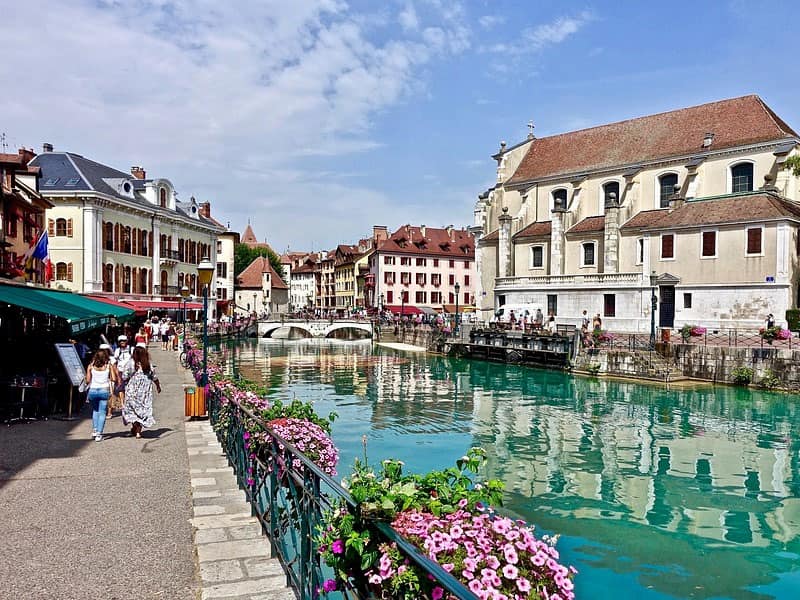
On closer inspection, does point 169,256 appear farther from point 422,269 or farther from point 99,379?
point 99,379

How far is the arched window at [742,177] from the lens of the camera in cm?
4325

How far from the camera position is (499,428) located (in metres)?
20.8

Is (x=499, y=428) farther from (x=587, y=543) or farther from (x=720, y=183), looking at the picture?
(x=720, y=183)

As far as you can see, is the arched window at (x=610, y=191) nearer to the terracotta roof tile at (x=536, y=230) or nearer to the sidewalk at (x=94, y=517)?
the terracotta roof tile at (x=536, y=230)

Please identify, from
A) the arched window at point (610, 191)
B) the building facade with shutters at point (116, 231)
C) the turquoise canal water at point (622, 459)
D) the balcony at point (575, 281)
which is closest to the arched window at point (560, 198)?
the arched window at point (610, 191)

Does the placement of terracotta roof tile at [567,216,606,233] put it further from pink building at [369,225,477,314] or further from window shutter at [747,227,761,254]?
pink building at [369,225,477,314]

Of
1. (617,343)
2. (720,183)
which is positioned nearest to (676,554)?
(617,343)

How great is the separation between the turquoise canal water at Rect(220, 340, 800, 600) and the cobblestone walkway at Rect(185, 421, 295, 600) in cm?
497

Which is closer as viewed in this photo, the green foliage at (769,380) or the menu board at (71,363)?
the menu board at (71,363)

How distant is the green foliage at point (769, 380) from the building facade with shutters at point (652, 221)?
25.9ft

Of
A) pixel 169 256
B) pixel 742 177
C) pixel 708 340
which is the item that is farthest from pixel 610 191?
pixel 169 256

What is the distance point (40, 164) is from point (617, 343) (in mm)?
43769

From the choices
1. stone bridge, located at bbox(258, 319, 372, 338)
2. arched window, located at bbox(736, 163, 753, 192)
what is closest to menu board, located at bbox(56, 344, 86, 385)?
arched window, located at bbox(736, 163, 753, 192)

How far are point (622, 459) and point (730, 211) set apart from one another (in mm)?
26954
